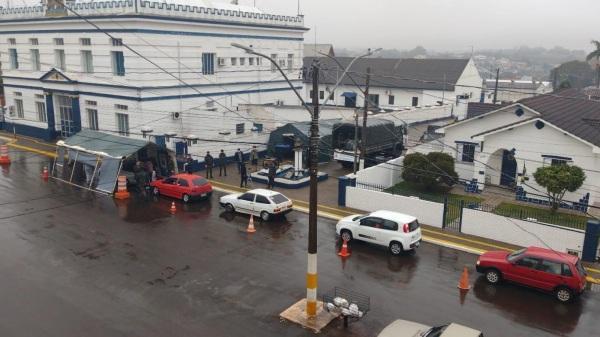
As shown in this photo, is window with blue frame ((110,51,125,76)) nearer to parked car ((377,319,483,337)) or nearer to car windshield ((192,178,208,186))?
car windshield ((192,178,208,186))

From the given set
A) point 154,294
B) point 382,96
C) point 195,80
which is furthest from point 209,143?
point 382,96

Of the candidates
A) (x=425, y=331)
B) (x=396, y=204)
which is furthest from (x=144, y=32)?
(x=425, y=331)

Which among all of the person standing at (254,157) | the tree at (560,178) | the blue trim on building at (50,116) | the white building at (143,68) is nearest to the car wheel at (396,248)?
the tree at (560,178)

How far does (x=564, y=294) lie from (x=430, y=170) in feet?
42.9

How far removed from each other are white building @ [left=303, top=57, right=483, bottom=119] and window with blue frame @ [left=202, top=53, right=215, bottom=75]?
1919 cm

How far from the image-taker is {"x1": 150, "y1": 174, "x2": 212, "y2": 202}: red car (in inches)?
1054

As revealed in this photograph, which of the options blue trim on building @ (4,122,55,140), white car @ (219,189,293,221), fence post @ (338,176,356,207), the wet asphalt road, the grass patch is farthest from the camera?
blue trim on building @ (4,122,55,140)

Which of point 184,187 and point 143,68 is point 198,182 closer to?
point 184,187

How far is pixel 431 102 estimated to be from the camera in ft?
197

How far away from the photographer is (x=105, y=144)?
30281 millimetres

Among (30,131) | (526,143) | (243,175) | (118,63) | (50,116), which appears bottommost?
(243,175)

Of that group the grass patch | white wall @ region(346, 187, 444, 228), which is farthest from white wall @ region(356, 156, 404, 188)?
the grass patch

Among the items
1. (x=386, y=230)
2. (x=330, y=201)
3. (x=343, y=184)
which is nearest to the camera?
(x=386, y=230)

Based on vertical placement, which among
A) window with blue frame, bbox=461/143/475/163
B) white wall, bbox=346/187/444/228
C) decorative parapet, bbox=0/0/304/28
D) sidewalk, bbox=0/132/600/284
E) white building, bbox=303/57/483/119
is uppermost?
decorative parapet, bbox=0/0/304/28
